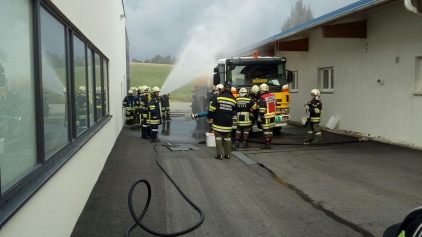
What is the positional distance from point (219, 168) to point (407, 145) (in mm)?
5731

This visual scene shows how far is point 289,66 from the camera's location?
68.8 feet

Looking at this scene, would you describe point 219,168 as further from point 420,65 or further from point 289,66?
point 289,66

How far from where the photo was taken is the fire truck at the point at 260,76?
45.3 ft

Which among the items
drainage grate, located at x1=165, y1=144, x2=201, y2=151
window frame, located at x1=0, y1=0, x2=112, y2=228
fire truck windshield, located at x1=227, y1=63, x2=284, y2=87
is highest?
fire truck windshield, located at x1=227, y1=63, x2=284, y2=87

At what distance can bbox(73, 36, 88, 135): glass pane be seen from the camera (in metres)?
6.21

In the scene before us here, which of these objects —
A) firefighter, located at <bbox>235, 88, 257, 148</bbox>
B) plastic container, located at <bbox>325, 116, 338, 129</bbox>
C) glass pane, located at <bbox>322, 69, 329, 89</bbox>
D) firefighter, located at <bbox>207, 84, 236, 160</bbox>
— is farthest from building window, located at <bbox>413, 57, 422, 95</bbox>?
glass pane, located at <bbox>322, 69, 329, 89</bbox>

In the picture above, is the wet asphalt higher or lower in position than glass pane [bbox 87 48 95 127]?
lower

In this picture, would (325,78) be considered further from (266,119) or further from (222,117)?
(222,117)

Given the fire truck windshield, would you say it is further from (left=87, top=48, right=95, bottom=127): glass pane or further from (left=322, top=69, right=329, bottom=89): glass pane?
(left=87, top=48, right=95, bottom=127): glass pane

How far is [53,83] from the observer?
4.59 metres

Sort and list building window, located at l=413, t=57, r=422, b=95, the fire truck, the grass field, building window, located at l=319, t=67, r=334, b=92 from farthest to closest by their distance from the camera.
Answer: the grass field → building window, located at l=319, t=67, r=334, b=92 → the fire truck → building window, located at l=413, t=57, r=422, b=95

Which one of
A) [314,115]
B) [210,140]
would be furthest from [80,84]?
[314,115]

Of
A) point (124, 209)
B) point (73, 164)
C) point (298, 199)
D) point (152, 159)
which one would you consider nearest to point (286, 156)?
point (152, 159)

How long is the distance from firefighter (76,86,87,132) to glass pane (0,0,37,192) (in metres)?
2.72
